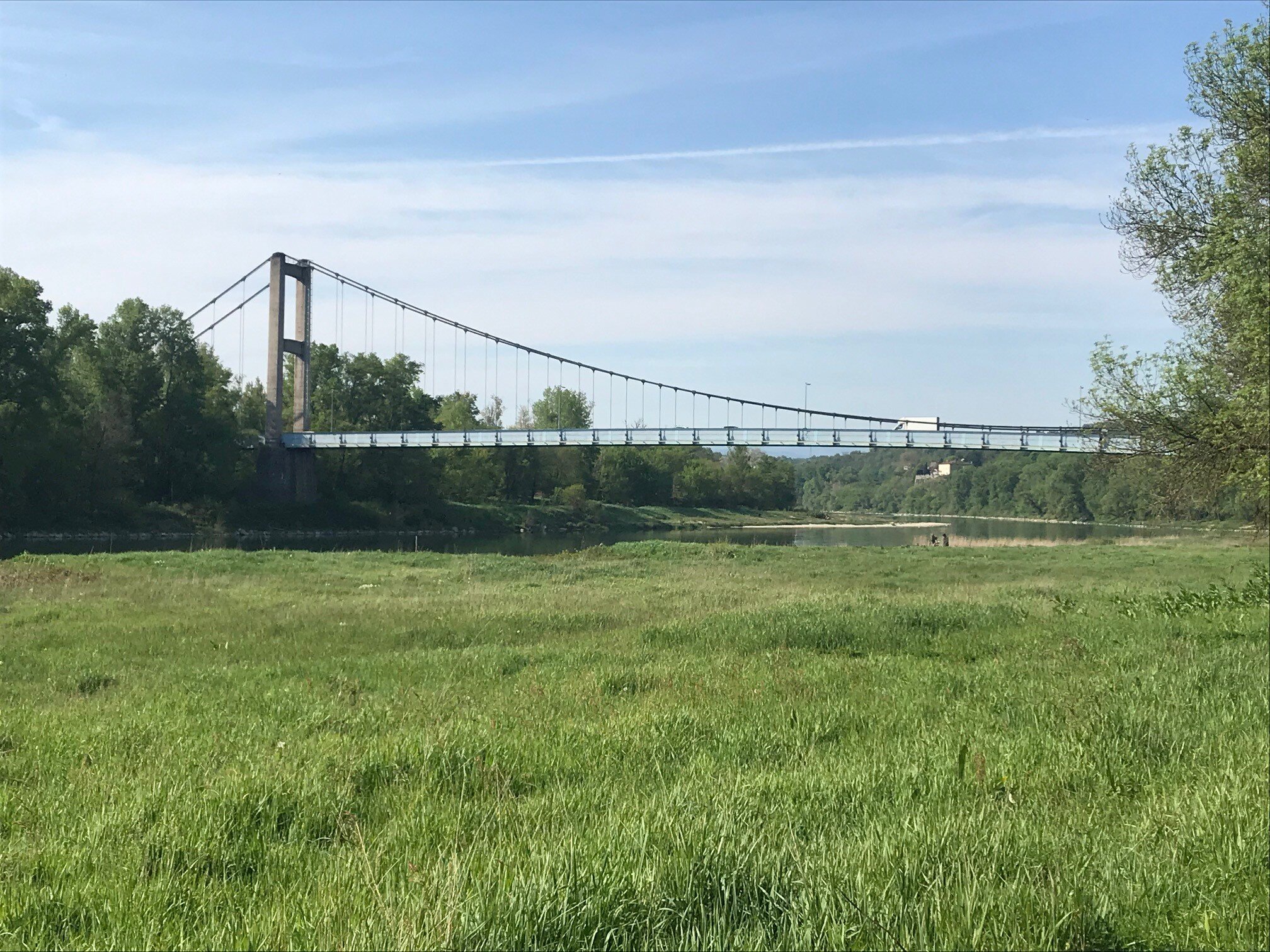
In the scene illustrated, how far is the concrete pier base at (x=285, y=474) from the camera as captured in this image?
55750 millimetres

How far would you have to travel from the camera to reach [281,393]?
53531mm

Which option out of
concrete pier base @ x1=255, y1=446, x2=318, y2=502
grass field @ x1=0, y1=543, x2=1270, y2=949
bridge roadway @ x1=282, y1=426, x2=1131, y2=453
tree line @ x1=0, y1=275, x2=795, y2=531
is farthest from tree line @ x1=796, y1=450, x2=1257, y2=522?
grass field @ x1=0, y1=543, x2=1270, y2=949

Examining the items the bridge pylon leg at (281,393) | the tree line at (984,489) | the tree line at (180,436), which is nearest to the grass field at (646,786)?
the tree line at (180,436)

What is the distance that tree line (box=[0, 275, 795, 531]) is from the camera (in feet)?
139

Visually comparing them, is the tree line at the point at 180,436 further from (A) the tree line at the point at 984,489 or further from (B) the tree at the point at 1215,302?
(B) the tree at the point at 1215,302

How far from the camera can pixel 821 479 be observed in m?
196

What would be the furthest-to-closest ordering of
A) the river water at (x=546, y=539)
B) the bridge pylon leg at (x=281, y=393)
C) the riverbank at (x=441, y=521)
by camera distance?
the bridge pylon leg at (x=281, y=393) < the riverbank at (x=441, y=521) < the river water at (x=546, y=539)

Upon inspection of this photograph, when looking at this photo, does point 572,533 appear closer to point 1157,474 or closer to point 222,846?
point 1157,474

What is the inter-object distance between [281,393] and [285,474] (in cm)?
522

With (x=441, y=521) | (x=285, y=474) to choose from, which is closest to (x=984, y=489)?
(x=441, y=521)

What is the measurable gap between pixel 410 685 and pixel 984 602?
11233 millimetres

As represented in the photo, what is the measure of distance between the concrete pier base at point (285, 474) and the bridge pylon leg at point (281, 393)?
4 cm

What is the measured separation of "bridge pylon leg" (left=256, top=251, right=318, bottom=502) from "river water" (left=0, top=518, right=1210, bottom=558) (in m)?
4.61

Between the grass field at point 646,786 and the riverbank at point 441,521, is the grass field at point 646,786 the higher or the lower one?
the higher one
